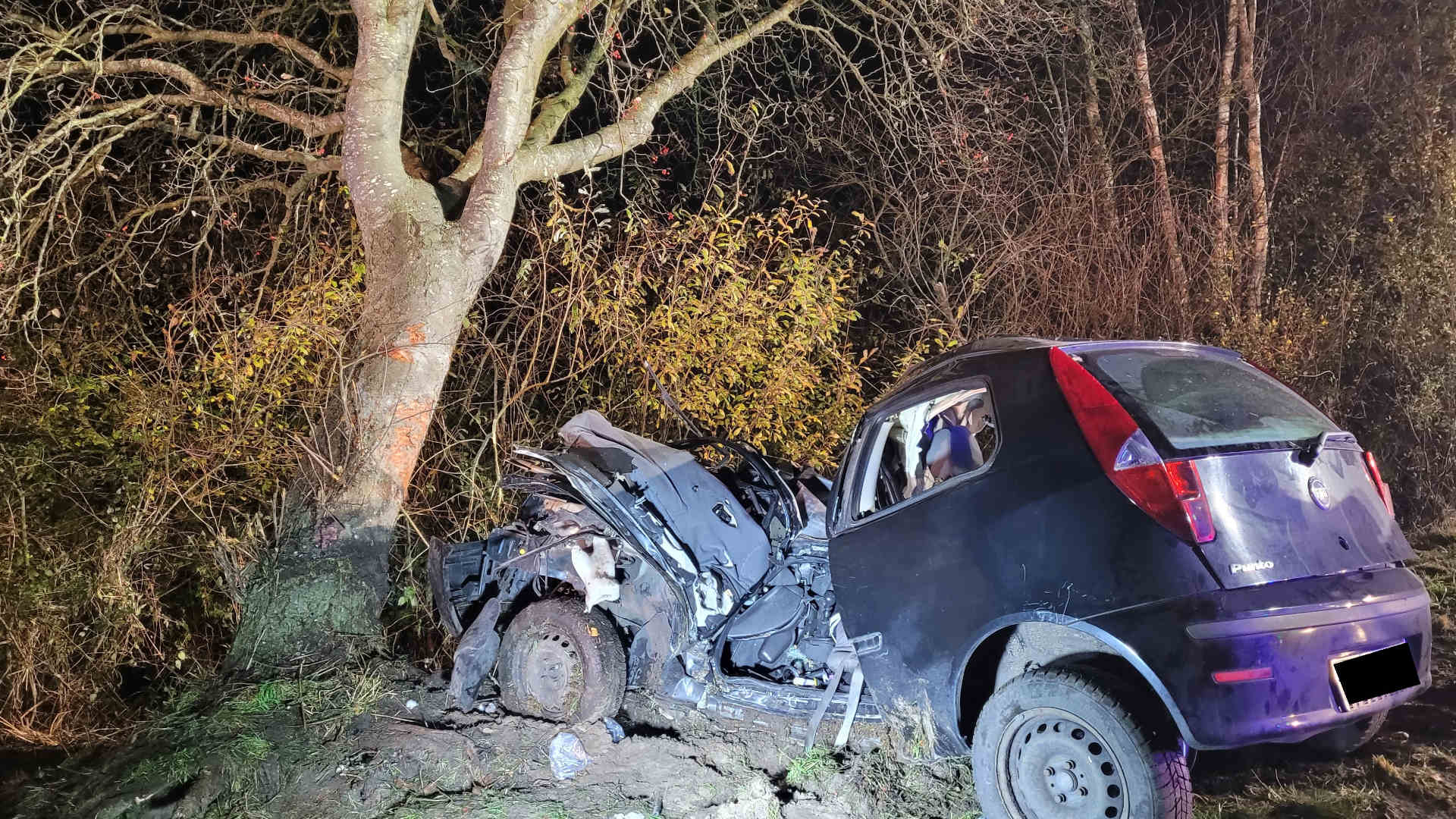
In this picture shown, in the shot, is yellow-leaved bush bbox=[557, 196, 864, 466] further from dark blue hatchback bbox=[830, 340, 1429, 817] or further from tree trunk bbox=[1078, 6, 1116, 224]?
dark blue hatchback bbox=[830, 340, 1429, 817]

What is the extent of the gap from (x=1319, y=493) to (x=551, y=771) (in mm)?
3360

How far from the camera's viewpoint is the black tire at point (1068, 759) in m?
2.71

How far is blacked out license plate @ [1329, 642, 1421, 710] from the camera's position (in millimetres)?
2693

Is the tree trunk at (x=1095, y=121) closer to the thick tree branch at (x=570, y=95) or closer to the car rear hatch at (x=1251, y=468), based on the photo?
the thick tree branch at (x=570, y=95)

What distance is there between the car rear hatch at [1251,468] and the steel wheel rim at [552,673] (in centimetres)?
287

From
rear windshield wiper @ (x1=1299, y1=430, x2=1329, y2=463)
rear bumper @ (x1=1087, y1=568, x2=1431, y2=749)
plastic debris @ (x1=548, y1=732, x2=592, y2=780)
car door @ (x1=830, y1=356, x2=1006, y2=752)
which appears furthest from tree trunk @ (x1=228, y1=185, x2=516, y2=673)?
rear windshield wiper @ (x1=1299, y1=430, x2=1329, y2=463)

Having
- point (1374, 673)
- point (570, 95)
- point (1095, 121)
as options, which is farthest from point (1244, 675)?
point (1095, 121)

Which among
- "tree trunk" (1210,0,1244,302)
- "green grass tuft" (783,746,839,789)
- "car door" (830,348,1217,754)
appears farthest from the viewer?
"tree trunk" (1210,0,1244,302)

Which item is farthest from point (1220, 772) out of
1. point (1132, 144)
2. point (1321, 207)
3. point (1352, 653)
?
point (1321, 207)

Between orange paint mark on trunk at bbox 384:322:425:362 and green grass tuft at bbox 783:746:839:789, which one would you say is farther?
orange paint mark on trunk at bbox 384:322:425:362

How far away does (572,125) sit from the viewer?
1001 centimetres

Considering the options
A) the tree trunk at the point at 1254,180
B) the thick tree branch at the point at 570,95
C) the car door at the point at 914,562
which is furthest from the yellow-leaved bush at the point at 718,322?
the tree trunk at the point at 1254,180

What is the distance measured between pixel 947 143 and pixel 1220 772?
6.52m

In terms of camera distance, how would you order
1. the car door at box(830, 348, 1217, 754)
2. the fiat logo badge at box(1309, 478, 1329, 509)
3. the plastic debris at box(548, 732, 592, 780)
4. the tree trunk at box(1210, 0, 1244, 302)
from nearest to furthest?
the car door at box(830, 348, 1217, 754) → the fiat logo badge at box(1309, 478, 1329, 509) → the plastic debris at box(548, 732, 592, 780) → the tree trunk at box(1210, 0, 1244, 302)
